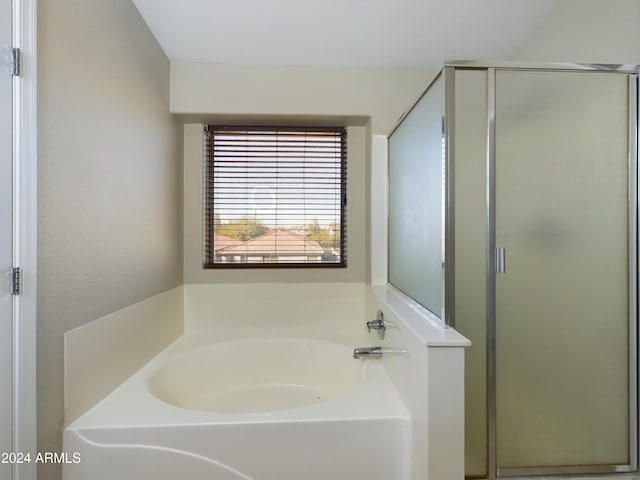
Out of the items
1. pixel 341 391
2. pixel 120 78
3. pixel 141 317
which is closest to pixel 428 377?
pixel 341 391

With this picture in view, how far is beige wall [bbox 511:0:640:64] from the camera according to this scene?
1.20 metres

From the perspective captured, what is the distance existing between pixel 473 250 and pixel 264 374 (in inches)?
57.3

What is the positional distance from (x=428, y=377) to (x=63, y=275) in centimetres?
126

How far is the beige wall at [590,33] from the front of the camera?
1.20m

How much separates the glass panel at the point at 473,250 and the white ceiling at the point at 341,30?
42 centimetres

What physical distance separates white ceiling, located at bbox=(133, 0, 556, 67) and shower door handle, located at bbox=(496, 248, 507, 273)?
1182mm

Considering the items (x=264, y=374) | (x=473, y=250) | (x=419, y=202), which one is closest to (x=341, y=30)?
(x=419, y=202)

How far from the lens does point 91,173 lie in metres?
1.15

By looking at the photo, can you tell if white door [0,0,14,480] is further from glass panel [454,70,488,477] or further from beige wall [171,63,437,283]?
glass panel [454,70,488,477]

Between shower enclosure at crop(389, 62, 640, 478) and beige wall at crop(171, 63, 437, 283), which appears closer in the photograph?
shower enclosure at crop(389, 62, 640, 478)

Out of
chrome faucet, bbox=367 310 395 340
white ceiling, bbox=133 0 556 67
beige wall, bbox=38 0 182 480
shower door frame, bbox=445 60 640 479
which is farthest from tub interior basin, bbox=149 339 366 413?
white ceiling, bbox=133 0 556 67

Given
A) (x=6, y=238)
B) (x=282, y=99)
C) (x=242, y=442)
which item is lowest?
(x=242, y=442)

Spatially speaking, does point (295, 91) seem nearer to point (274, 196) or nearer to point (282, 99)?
point (282, 99)

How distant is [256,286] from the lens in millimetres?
2117
